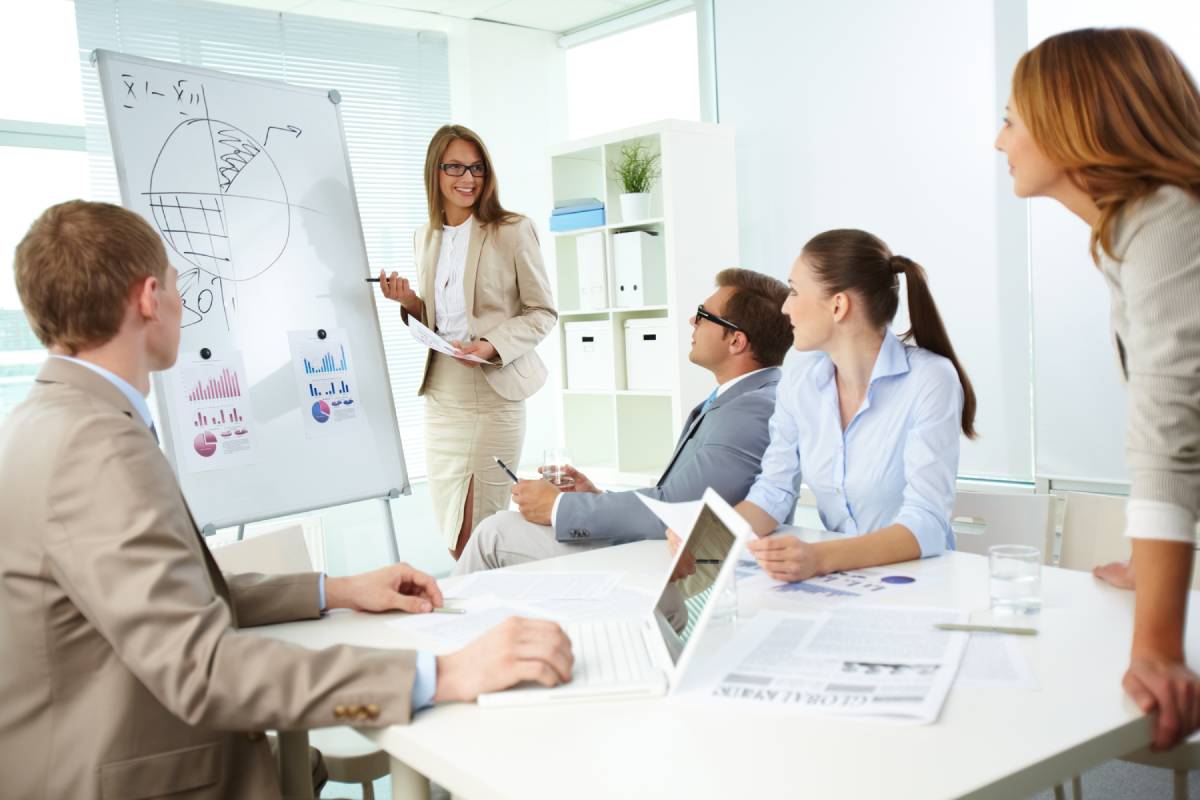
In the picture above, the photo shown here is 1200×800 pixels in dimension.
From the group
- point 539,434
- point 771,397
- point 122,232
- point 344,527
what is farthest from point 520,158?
point 122,232

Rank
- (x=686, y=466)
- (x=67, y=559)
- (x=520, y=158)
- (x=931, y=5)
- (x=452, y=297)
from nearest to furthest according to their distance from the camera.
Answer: (x=67, y=559) → (x=686, y=466) → (x=452, y=297) → (x=931, y=5) → (x=520, y=158)

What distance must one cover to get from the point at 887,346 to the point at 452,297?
1.77 m

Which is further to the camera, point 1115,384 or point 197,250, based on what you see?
point 1115,384

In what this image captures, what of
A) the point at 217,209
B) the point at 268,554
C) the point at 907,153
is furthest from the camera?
the point at 907,153

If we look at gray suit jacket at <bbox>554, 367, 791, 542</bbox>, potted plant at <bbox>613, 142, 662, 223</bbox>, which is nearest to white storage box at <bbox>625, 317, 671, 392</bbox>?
potted plant at <bbox>613, 142, 662, 223</bbox>

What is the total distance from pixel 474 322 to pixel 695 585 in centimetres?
224

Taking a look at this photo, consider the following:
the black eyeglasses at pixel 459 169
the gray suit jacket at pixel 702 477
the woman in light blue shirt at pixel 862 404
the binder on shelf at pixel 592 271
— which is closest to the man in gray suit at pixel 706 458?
the gray suit jacket at pixel 702 477

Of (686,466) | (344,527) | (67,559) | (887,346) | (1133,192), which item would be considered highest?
(1133,192)

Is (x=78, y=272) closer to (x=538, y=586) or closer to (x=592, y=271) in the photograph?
(x=538, y=586)

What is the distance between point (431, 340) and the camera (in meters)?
3.20

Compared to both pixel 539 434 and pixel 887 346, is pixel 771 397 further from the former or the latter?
pixel 539 434

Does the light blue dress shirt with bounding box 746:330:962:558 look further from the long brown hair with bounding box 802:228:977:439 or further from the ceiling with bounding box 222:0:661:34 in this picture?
the ceiling with bounding box 222:0:661:34

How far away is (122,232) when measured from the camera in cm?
131

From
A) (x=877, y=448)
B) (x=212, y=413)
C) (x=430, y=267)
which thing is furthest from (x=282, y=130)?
(x=877, y=448)
